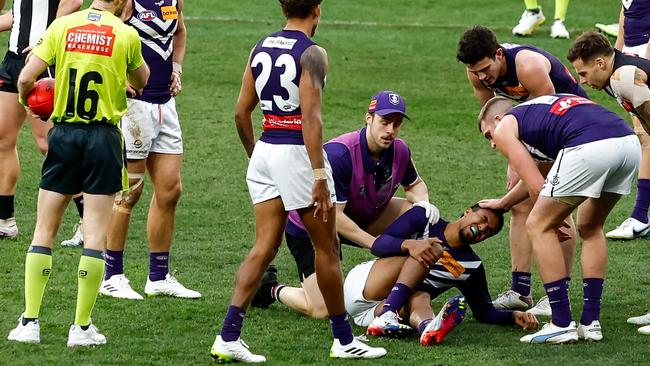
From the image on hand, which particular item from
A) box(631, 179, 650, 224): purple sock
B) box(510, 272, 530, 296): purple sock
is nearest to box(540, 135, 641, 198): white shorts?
box(510, 272, 530, 296): purple sock

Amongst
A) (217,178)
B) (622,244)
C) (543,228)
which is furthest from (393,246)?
(217,178)

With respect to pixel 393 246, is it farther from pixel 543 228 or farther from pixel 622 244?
pixel 622 244

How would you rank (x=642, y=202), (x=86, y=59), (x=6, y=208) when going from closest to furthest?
(x=86, y=59), (x=6, y=208), (x=642, y=202)

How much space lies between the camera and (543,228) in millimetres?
6875

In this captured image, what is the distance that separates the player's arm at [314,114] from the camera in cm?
612

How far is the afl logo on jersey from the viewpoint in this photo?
7.81 m

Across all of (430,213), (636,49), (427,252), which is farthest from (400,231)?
(636,49)

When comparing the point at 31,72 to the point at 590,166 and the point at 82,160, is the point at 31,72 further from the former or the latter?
the point at 590,166

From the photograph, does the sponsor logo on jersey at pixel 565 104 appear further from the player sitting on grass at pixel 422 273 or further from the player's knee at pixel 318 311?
the player's knee at pixel 318 311

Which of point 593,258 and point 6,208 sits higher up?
point 593,258

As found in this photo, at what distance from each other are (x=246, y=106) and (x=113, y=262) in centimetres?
181

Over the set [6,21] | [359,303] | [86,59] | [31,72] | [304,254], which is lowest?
[359,303]

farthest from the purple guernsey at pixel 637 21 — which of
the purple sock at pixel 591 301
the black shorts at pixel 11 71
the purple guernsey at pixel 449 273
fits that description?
the black shorts at pixel 11 71

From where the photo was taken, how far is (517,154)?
22.3 ft
